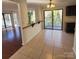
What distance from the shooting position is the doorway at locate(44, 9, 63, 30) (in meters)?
13.5

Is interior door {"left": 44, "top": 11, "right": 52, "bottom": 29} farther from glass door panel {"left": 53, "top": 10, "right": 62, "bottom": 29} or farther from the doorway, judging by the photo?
glass door panel {"left": 53, "top": 10, "right": 62, "bottom": 29}

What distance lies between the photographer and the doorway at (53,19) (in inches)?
530

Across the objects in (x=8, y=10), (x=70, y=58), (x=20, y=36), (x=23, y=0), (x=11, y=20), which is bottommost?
(x=70, y=58)

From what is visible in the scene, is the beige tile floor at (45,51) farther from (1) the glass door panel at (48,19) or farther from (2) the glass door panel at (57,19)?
(1) the glass door panel at (48,19)

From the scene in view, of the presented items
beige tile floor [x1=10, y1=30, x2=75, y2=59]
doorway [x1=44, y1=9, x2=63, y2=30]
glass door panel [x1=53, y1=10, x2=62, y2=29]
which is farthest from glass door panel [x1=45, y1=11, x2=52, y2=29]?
beige tile floor [x1=10, y1=30, x2=75, y2=59]

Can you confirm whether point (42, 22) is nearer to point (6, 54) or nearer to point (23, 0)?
point (23, 0)

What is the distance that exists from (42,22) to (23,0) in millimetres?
7182

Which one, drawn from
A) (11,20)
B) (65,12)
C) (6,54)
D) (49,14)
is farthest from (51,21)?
(6,54)

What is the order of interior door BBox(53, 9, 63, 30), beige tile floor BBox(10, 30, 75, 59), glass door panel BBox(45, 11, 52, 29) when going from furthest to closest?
glass door panel BBox(45, 11, 52, 29), interior door BBox(53, 9, 63, 30), beige tile floor BBox(10, 30, 75, 59)

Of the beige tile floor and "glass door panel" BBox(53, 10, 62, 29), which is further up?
"glass door panel" BBox(53, 10, 62, 29)

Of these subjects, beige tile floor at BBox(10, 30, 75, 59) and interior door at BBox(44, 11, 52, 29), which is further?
interior door at BBox(44, 11, 52, 29)

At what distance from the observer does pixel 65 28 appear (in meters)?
12.5

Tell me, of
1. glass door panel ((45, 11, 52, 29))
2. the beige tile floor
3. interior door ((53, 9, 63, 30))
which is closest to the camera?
the beige tile floor

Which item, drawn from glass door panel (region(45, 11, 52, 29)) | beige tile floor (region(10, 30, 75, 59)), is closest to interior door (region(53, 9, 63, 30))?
glass door panel (region(45, 11, 52, 29))
